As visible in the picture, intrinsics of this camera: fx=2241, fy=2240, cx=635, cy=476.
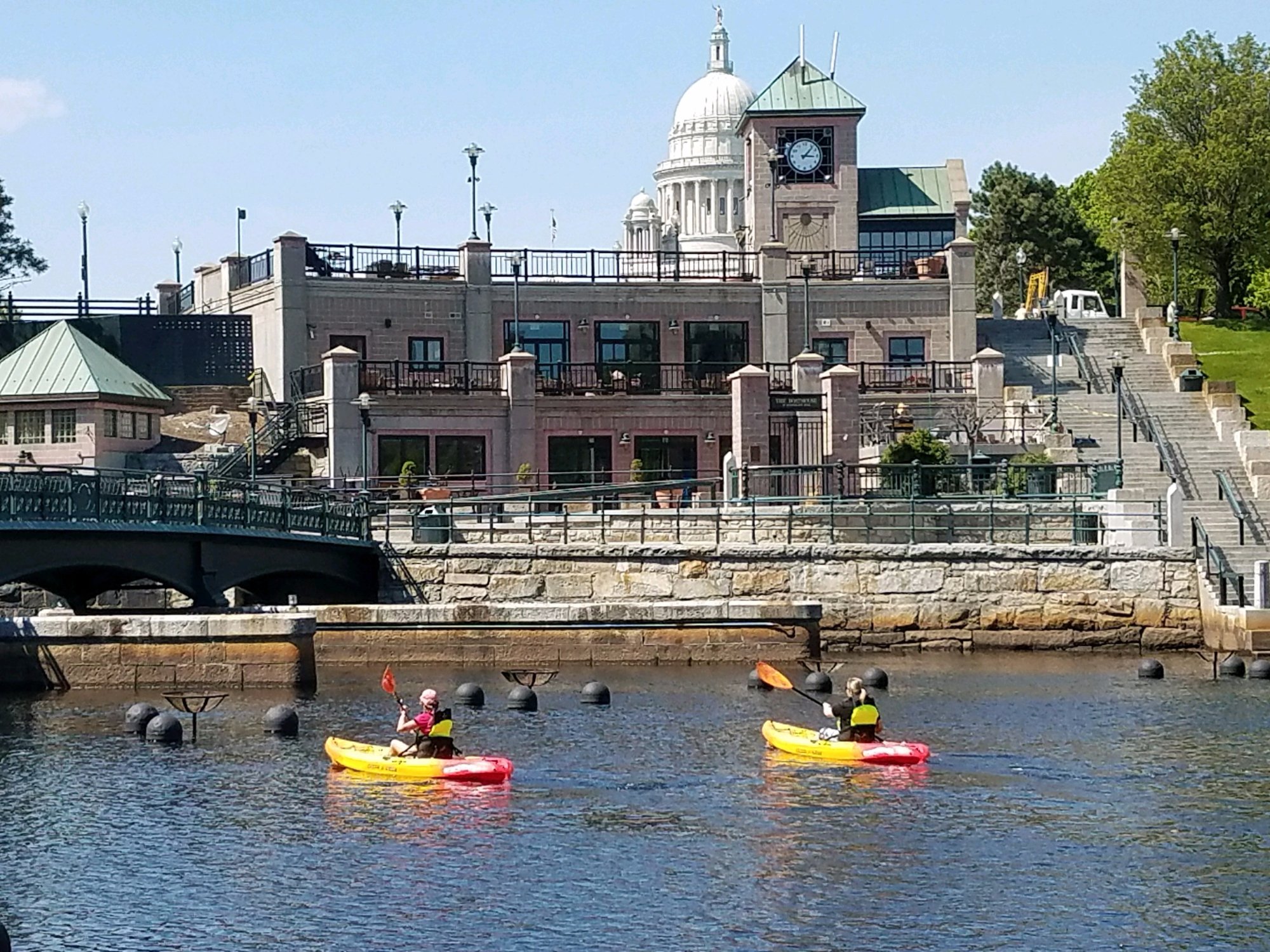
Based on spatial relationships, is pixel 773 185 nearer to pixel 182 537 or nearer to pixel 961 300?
pixel 961 300

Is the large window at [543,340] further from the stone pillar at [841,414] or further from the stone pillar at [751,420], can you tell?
the stone pillar at [841,414]

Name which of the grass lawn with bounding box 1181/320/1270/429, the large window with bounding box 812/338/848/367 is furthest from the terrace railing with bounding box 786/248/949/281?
the grass lawn with bounding box 1181/320/1270/429

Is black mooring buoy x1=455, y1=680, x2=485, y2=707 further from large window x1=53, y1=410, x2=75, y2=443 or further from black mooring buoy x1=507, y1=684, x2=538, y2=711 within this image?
large window x1=53, y1=410, x2=75, y2=443

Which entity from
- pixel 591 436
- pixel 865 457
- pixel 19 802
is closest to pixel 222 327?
pixel 591 436

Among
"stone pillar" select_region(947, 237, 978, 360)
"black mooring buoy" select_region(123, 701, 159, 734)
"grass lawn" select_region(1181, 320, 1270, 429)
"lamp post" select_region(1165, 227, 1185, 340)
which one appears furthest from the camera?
"stone pillar" select_region(947, 237, 978, 360)

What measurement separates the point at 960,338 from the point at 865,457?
41.9 feet

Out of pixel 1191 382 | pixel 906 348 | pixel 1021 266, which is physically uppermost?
pixel 1021 266

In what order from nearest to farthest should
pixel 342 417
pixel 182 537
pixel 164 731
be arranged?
pixel 164 731 < pixel 182 537 < pixel 342 417

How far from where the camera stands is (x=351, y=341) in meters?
71.0

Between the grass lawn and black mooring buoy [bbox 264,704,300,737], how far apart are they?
37.5 meters

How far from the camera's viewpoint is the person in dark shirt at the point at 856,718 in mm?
34812

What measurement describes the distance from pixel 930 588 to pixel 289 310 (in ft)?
88.4

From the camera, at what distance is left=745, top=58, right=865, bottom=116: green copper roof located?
8150 cm

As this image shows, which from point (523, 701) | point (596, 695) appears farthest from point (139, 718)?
point (596, 695)
